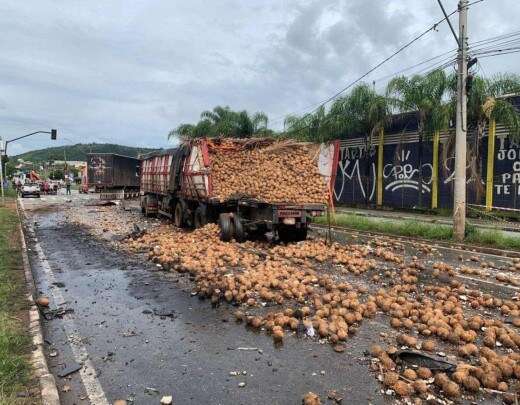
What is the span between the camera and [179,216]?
1569 centimetres

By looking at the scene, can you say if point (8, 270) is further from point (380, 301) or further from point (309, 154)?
point (309, 154)

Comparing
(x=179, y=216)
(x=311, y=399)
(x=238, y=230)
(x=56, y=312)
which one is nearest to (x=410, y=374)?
(x=311, y=399)

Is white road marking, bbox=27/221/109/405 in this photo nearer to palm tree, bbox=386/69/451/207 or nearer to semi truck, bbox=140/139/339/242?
semi truck, bbox=140/139/339/242

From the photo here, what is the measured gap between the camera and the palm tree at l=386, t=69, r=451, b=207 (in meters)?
22.1

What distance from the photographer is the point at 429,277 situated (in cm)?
809

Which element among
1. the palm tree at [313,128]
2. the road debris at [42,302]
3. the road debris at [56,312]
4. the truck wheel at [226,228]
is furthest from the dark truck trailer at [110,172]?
the road debris at [56,312]

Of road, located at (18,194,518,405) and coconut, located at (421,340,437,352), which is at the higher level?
coconut, located at (421,340,437,352)

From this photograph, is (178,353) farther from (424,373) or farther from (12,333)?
(424,373)

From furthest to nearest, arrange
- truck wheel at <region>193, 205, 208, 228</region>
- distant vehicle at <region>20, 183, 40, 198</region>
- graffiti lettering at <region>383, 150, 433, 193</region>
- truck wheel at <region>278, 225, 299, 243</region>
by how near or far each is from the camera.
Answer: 1. distant vehicle at <region>20, 183, 40, 198</region>
2. graffiti lettering at <region>383, 150, 433, 193</region>
3. truck wheel at <region>193, 205, 208, 228</region>
4. truck wheel at <region>278, 225, 299, 243</region>

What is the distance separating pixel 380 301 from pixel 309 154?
662cm

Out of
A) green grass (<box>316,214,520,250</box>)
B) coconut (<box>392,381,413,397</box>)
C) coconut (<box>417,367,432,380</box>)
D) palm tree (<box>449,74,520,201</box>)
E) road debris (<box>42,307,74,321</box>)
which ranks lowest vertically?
road debris (<box>42,307,74,321</box>)

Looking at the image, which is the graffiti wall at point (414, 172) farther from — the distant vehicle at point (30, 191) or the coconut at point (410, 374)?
the distant vehicle at point (30, 191)

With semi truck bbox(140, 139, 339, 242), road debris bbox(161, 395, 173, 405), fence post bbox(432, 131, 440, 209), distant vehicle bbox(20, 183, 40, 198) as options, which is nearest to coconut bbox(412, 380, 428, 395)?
road debris bbox(161, 395, 173, 405)

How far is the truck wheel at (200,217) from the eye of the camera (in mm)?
13204
